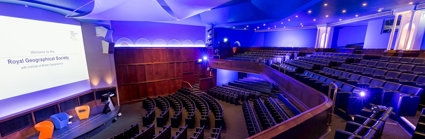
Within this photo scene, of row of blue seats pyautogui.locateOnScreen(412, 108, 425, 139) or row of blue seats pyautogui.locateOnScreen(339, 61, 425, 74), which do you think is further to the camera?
row of blue seats pyautogui.locateOnScreen(339, 61, 425, 74)

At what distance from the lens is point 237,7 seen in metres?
7.53

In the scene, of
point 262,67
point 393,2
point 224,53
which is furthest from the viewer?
point 224,53

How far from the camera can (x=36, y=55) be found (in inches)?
159

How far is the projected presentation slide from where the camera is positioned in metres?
3.52

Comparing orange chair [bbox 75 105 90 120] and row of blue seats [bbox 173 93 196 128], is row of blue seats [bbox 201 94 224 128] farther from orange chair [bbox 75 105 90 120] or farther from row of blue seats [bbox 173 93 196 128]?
orange chair [bbox 75 105 90 120]

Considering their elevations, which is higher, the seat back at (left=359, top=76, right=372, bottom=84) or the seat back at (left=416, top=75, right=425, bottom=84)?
the seat back at (left=416, top=75, right=425, bottom=84)

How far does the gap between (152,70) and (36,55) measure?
4498 millimetres

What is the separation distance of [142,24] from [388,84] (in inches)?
372

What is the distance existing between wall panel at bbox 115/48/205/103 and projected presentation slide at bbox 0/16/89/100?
2.30m

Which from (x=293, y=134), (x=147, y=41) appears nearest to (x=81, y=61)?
(x=147, y=41)

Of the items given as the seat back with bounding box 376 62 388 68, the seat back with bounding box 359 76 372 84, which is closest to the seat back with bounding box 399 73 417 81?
the seat back with bounding box 359 76 372 84

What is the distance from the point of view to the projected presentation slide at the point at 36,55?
3.52 m

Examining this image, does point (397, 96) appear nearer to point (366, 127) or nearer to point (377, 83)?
point (377, 83)

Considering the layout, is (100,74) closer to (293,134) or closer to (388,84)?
(293,134)
